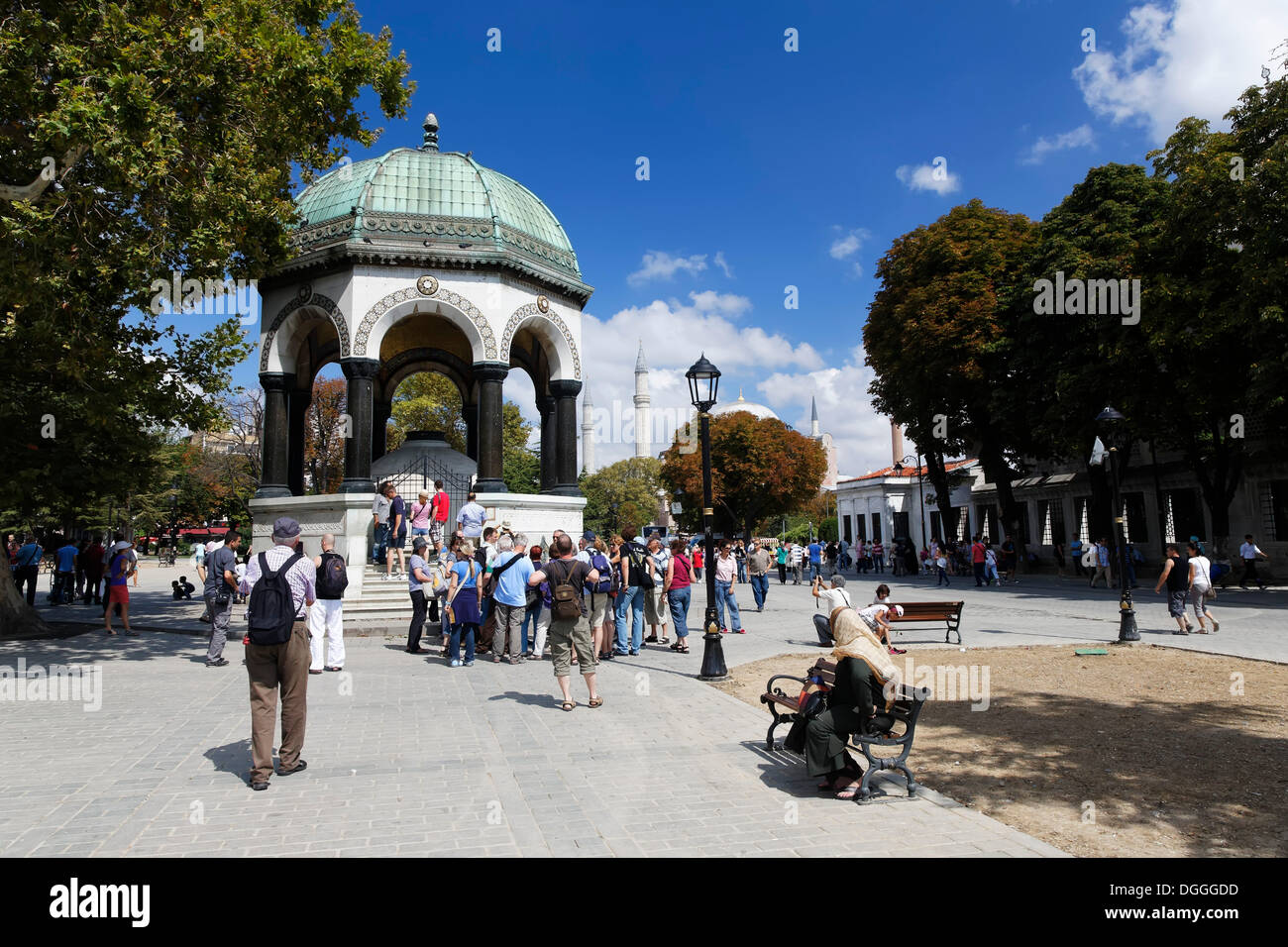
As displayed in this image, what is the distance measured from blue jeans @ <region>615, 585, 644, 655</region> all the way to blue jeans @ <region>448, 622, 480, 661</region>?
233 cm

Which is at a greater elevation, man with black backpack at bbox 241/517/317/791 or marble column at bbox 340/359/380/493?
marble column at bbox 340/359/380/493

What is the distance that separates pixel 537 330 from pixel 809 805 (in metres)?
15.6

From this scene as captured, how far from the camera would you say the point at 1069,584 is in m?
26.4

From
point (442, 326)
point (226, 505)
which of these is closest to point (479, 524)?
Result: point (442, 326)

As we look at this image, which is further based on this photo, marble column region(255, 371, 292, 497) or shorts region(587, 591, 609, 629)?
marble column region(255, 371, 292, 497)

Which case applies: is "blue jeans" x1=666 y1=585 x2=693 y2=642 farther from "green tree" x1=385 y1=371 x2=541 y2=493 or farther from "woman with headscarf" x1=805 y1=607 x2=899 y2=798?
"green tree" x1=385 y1=371 x2=541 y2=493

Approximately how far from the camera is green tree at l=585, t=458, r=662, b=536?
80312 mm

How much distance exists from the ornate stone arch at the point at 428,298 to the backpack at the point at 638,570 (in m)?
7.23

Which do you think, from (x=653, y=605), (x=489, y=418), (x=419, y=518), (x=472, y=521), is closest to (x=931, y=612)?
(x=653, y=605)

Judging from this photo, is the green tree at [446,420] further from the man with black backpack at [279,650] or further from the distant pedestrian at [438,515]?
the man with black backpack at [279,650]

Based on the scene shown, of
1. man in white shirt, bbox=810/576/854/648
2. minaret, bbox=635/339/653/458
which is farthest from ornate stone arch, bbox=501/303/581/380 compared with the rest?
minaret, bbox=635/339/653/458

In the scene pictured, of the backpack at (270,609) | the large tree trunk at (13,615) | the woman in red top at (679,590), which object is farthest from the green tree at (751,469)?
the backpack at (270,609)

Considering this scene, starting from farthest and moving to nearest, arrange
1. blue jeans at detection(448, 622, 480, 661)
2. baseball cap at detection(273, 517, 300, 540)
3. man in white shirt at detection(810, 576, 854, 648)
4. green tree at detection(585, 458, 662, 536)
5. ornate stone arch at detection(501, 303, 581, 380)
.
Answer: green tree at detection(585, 458, 662, 536) → ornate stone arch at detection(501, 303, 581, 380) → blue jeans at detection(448, 622, 480, 661) → man in white shirt at detection(810, 576, 854, 648) → baseball cap at detection(273, 517, 300, 540)

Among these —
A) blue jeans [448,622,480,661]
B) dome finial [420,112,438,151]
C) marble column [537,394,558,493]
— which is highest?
dome finial [420,112,438,151]
